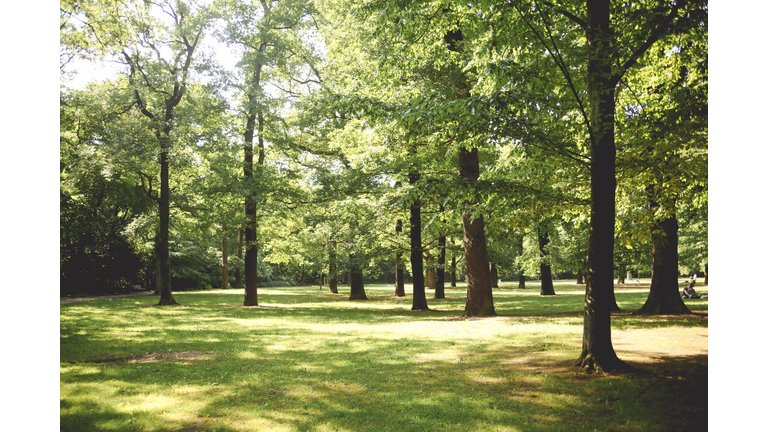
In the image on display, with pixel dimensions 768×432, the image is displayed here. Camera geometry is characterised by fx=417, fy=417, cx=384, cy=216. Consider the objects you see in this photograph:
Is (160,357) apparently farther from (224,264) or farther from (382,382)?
(224,264)

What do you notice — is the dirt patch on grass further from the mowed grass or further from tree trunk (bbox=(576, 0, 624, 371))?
tree trunk (bbox=(576, 0, 624, 371))

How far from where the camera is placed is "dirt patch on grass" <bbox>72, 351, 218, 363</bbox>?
24.9 feet

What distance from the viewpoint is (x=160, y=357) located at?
7938mm

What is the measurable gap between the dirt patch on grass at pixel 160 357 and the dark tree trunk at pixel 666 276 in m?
12.6

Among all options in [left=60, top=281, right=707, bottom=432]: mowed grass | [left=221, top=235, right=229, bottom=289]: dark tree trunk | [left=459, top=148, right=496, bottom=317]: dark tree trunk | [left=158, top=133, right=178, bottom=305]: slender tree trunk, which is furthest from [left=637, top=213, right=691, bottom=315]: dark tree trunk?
[left=221, top=235, right=229, bottom=289]: dark tree trunk

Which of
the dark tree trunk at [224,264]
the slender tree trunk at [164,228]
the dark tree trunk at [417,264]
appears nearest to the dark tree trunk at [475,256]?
the dark tree trunk at [417,264]

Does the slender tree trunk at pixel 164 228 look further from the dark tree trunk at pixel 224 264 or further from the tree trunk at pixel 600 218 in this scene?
the dark tree trunk at pixel 224 264

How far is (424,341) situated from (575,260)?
9.92 m

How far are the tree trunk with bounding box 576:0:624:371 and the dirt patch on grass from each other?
22.2 ft

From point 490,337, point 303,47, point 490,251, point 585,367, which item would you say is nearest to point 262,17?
point 303,47

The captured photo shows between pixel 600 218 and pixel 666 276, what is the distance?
29.1 feet

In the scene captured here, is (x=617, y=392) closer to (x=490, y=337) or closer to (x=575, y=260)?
(x=490, y=337)

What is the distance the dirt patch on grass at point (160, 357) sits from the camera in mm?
7586
